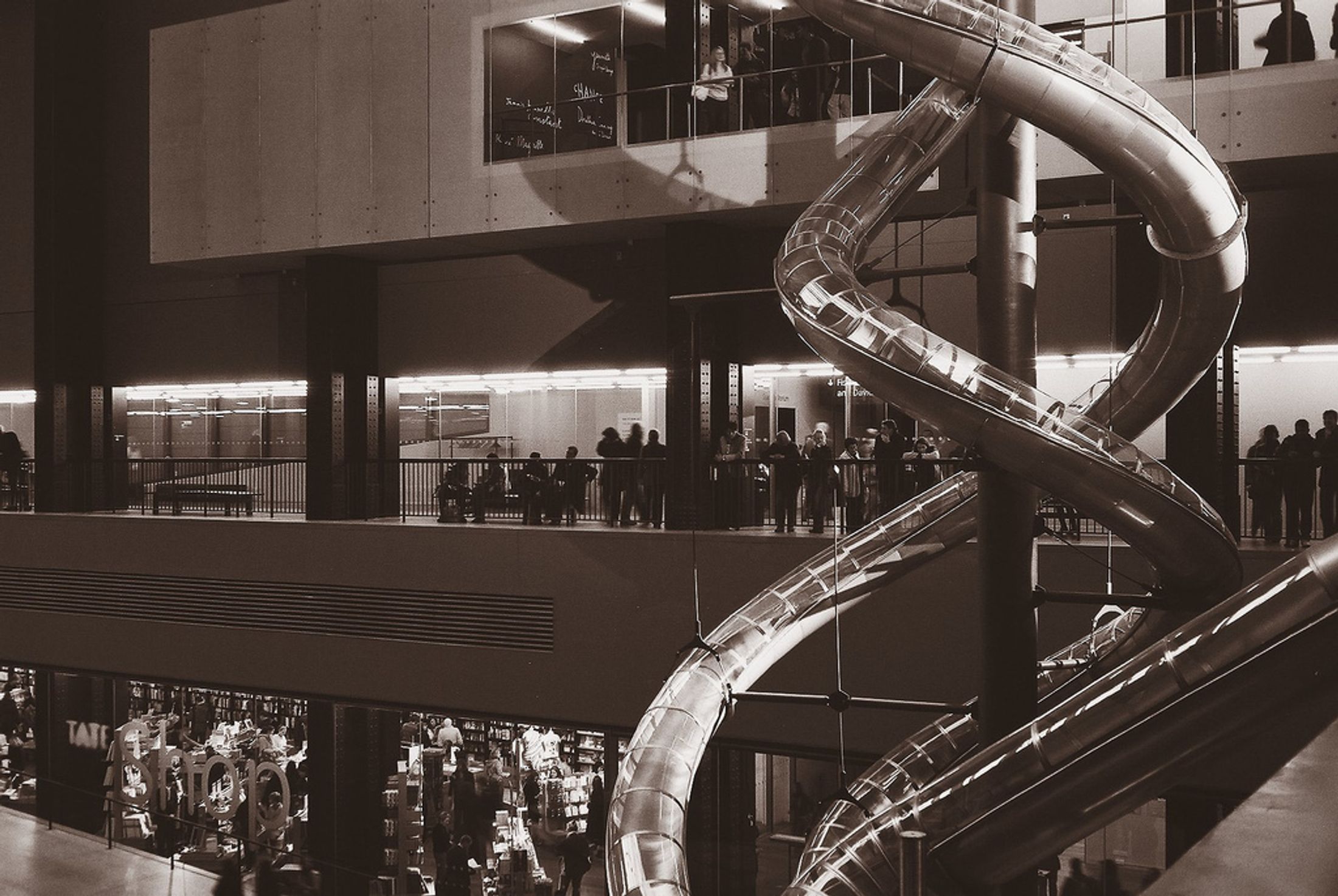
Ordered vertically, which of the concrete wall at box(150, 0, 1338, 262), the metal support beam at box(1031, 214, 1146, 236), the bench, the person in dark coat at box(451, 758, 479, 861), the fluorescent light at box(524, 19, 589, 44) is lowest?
the person in dark coat at box(451, 758, 479, 861)

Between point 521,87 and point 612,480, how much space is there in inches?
204

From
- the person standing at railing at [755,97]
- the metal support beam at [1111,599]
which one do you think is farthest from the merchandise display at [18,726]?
the metal support beam at [1111,599]

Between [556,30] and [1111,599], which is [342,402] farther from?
[1111,599]

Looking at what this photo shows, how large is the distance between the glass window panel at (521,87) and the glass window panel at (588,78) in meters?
0.15

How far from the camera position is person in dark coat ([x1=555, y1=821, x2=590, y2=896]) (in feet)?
47.9

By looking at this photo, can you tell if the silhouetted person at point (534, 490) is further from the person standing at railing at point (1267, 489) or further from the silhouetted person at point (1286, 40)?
the silhouetted person at point (1286, 40)

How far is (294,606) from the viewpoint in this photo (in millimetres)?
16625

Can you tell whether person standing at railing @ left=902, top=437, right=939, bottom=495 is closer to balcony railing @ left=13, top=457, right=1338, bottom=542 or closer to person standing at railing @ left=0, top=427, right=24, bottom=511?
balcony railing @ left=13, top=457, right=1338, bottom=542

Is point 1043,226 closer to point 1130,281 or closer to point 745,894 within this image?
point 1130,281

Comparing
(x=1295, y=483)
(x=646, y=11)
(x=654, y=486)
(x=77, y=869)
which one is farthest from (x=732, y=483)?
(x=77, y=869)

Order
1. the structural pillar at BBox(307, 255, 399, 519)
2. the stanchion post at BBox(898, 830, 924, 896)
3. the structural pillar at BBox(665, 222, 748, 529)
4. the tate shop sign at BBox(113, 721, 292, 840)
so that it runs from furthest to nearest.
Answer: the structural pillar at BBox(307, 255, 399, 519), the tate shop sign at BBox(113, 721, 292, 840), the structural pillar at BBox(665, 222, 748, 529), the stanchion post at BBox(898, 830, 924, 896)

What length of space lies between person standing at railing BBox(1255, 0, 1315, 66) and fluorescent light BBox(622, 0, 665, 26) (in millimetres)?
6962

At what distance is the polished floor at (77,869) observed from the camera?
1254 centimetres

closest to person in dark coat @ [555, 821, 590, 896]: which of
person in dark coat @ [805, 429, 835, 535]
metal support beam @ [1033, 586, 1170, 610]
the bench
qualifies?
person in dark coat @ [805, 429, 835, 535]
